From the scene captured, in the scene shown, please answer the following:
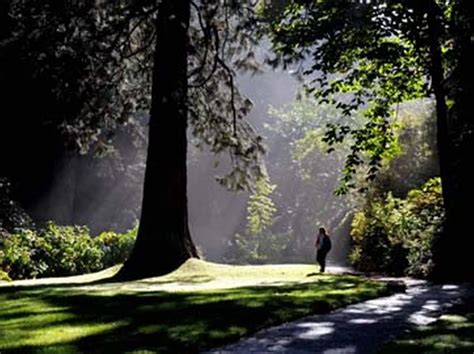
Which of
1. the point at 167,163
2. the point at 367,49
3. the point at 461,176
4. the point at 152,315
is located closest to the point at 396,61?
the point at 367,49

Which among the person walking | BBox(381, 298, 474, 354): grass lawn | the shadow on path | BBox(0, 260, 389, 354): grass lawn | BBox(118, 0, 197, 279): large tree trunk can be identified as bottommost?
BBox(381, 298, 474, 354): grass lawn

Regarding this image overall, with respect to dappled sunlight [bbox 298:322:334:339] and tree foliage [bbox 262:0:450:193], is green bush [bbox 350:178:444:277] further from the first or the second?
dappled sunlight [bbox 298:322:334:339]

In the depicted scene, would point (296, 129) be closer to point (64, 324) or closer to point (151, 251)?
point (151, 251)

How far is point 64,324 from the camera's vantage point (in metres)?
8.35

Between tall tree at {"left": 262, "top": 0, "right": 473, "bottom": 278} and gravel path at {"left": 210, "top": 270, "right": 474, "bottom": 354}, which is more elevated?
tall tree at {"left": 262, "top": 0, "right": 473, "bottom": 278}

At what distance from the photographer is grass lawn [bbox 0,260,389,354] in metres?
7.18

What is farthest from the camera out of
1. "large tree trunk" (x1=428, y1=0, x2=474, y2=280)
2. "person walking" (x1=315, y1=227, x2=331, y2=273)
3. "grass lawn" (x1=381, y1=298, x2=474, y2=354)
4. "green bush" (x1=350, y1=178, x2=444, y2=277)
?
"person walking" (x1=315, y1=227, x2=331, y2=273)

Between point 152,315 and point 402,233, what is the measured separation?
14.5 m

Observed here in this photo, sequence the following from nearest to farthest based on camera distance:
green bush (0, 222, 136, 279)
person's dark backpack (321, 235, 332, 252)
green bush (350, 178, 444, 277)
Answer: green bush (350, 178, 444, 277) < person's dark backpack (321, 235, 332, 252) < green bush (0, 222, 136, 279)

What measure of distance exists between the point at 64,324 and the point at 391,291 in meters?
7.88

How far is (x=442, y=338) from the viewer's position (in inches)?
299

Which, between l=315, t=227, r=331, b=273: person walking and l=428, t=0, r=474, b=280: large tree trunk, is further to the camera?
l=315, t=227, r=331, b=273: person walking

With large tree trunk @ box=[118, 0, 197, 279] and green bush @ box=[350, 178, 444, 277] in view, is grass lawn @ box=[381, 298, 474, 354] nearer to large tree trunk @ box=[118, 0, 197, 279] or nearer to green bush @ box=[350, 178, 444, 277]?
green bush @ box=[350, 178, 444, 277]

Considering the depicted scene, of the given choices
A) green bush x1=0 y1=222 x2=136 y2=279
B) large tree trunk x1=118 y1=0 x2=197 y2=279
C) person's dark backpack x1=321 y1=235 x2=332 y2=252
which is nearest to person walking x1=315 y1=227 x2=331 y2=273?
person's dark backpack x1=321 y1=235 x2=332 y2=252
